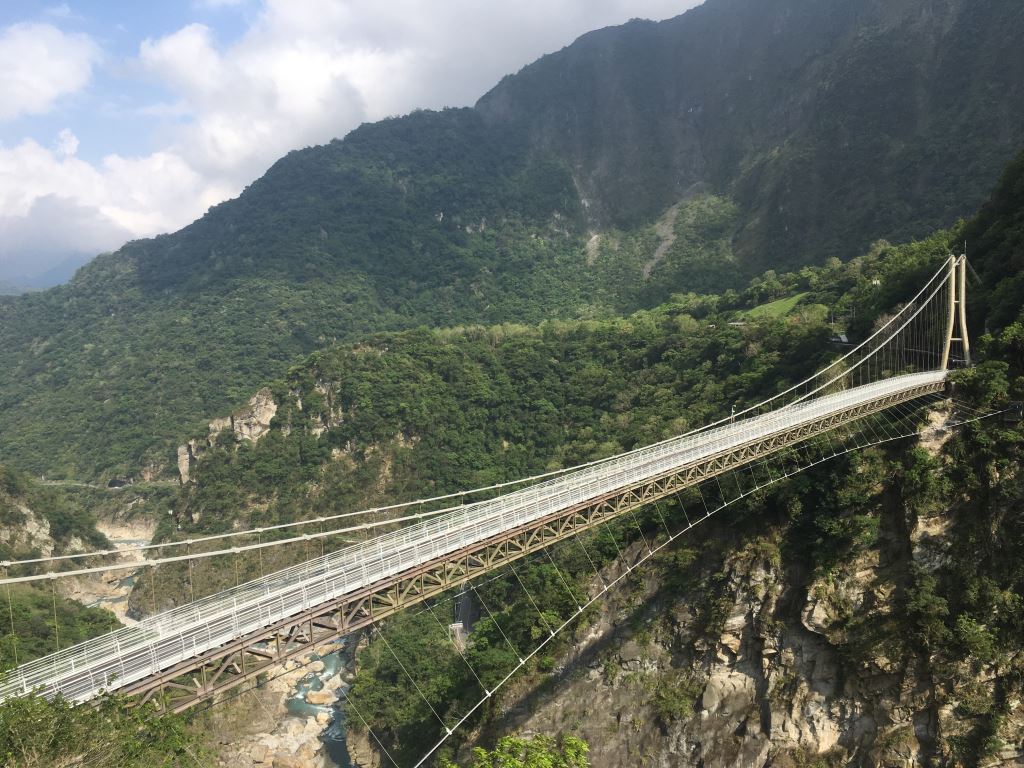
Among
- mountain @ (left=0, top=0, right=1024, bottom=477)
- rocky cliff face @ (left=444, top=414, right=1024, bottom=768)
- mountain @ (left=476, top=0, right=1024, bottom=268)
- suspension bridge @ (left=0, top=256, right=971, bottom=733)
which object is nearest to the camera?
suspension bridge @ (left=0, top=256, right=971, bottom=733)

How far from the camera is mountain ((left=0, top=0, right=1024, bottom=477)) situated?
8231cm

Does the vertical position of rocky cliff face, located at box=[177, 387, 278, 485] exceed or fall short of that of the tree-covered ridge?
it falls short

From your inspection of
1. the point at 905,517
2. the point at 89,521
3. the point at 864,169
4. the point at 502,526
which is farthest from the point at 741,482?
the point at 864,169

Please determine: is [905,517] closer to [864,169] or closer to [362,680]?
[362,680]

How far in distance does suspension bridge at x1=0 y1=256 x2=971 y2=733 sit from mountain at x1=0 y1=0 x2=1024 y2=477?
185ft

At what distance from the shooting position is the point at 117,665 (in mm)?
12750

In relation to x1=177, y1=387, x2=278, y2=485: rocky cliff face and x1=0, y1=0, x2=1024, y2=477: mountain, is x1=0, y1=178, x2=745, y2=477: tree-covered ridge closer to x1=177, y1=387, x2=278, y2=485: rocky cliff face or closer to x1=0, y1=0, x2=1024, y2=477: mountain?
x1=0, y1=0, x2=1024, y2=477: mountain

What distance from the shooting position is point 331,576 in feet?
49.8

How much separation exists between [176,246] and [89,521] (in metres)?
87.4

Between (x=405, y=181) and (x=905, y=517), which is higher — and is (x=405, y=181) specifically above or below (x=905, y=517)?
above

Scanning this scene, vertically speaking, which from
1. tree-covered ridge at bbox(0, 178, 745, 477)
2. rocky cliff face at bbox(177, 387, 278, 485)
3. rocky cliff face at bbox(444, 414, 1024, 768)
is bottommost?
rocky cliff face at bbox(444, 414, 1024, 768)

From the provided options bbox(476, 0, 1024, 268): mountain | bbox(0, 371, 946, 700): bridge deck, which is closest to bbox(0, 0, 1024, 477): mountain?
bbox(476, 0, 1024, 268): mountain

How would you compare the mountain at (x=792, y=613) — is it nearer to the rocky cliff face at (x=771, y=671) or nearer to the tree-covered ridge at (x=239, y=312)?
the rocky cliff face at (x=771, y=671)

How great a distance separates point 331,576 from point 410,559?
6.48ft
